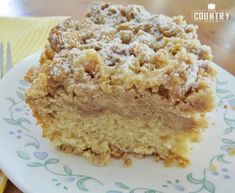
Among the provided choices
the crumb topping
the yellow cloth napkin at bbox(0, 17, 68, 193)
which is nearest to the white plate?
the crumb topping

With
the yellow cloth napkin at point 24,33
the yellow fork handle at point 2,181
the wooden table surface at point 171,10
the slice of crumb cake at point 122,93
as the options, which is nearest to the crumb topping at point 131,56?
the slice of crumb cake at point 122,93

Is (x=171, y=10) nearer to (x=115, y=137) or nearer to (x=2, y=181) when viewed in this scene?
(x=115, y=137)

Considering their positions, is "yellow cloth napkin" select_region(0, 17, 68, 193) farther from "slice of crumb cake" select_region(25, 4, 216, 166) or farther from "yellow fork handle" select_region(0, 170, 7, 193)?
"yellow fork handle" select_region(0, 170, 7, 193)

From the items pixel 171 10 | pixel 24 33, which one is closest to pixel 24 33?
pixel 24 33

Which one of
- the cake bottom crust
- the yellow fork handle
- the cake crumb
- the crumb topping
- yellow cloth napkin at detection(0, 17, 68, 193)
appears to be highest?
yellow cloth napkin at detection(0, 17, 68, 193)

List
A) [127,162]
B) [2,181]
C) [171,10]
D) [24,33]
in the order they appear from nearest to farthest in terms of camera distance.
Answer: [2,181]
[127,162]
[24,33]
[171,10]

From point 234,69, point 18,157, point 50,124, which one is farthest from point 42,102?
point 234,69
